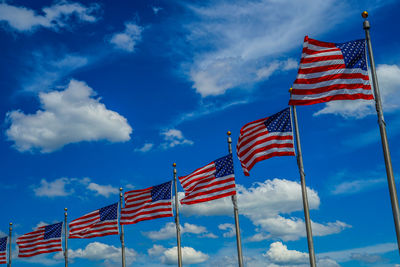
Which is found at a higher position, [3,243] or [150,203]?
[3,243]

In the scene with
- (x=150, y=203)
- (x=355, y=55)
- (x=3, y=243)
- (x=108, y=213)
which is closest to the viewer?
(x=355, y=55)

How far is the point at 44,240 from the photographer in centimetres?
5194

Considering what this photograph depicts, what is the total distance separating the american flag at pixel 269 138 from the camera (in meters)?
27.4

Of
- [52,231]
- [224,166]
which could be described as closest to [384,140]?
[224,166]

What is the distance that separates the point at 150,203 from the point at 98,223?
7840mm

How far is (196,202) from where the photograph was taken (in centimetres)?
3328

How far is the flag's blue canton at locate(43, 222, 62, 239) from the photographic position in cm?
5191

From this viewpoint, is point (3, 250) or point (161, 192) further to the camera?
point (3, 250)

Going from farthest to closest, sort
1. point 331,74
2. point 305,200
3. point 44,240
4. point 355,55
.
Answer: point 44,240 → point 305,200 → point 331,74 → point 355,55

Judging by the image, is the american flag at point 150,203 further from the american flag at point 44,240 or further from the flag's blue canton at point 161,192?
the american flag at point 44,240

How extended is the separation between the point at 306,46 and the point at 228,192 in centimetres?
1244

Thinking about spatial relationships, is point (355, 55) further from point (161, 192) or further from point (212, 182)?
point (161, 192)

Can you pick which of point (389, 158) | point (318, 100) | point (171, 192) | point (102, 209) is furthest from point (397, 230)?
point (102, 209)

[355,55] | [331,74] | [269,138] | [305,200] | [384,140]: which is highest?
[355,55]
